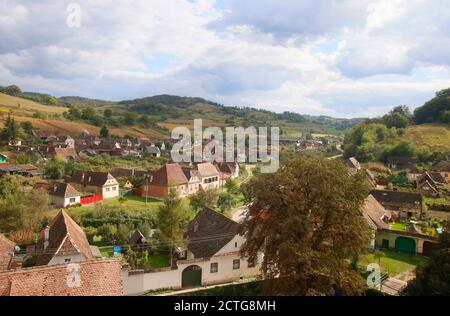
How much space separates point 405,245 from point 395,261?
330cm

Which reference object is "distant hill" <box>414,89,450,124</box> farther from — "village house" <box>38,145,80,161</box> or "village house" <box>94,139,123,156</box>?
"village house" <box>38,145,80,161</box>

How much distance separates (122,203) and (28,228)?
14.3m

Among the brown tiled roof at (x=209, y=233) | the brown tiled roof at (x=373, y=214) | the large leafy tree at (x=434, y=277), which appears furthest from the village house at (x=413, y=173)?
the large leafy tree at (x=434, y=277)

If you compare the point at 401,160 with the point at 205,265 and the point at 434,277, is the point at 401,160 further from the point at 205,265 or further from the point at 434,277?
the point at 434,277

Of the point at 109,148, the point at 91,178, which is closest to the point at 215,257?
the point at 91,178

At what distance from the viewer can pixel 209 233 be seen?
27.3 m

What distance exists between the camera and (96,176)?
49500 millimetres

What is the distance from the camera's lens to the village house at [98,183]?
48.0 metres

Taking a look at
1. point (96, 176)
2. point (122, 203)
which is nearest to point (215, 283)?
point (122, 203)

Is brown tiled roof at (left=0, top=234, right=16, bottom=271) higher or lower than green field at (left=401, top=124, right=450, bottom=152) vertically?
lower

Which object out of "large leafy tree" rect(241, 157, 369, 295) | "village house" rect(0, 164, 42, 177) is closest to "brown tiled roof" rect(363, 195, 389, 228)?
"large leafy tree" rect(241, 157, 369, 295)

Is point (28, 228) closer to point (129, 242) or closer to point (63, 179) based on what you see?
point (129, 242)

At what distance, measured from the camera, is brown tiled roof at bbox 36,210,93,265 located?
2220 cm

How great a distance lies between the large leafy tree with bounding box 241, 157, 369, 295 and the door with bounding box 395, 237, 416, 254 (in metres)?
14.1
